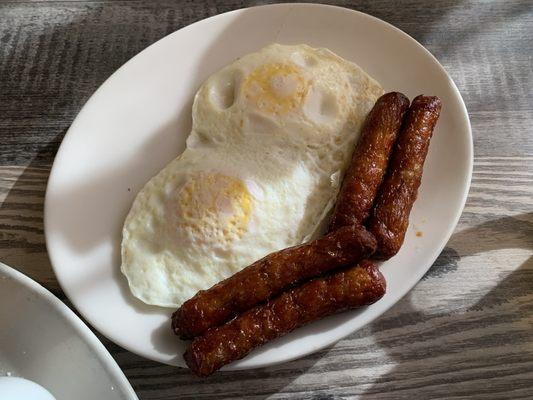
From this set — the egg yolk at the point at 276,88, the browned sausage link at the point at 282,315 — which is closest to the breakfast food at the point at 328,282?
the browned sausage link at the point at 282,315

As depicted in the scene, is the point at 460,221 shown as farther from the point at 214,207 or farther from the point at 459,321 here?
the point at 214,207

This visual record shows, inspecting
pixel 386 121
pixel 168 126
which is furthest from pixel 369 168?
pixel 168 126

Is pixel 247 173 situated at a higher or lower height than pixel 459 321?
higher

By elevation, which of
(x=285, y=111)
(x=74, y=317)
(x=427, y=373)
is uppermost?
(x=285, y=111)

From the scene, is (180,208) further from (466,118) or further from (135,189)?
(466,118)

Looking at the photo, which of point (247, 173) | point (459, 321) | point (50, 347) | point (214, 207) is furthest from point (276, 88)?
point (50, 347)

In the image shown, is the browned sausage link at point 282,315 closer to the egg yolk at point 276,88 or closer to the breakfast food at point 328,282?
the breakfast food at point 328,282
